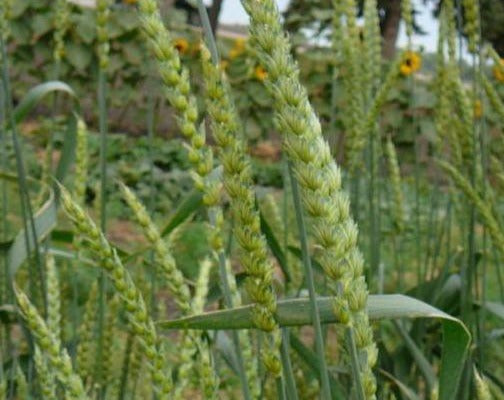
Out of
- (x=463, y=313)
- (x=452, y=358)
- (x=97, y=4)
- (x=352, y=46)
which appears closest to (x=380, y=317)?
(x=452, y=358)

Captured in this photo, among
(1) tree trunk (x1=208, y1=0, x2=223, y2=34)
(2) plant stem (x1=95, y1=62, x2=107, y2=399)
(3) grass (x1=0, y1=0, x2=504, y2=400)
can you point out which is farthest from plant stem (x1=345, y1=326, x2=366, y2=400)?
(1) tree trunk (x1=208, y1=0, x2=223, y2=34)

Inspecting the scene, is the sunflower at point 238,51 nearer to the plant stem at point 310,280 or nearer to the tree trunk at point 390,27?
the tree trunk at point 390,27

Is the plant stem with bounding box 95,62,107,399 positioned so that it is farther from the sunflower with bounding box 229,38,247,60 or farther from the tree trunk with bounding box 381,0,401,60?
the tree trunk with bounding box 381,0,401,60

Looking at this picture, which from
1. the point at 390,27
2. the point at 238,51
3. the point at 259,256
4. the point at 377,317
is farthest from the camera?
the point at 390,27

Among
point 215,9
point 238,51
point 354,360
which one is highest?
point 215,9

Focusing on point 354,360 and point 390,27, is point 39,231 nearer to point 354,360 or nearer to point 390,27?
point 354,360

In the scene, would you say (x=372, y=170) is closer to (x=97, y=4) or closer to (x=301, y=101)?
(x=97, y=4)

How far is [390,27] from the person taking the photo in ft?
29.5

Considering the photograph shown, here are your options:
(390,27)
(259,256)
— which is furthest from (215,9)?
(259,256)

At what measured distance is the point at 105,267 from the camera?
656mm

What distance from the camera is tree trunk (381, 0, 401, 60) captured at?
8703 millimetres

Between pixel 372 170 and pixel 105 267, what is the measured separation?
Answer: 950 millimetres

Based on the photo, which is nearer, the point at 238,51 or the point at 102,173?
the point at 102,173

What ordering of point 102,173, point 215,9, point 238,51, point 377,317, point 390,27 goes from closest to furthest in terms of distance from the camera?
point 377,317
point 102,173
point 215,9
point 238,51
point 390,27
